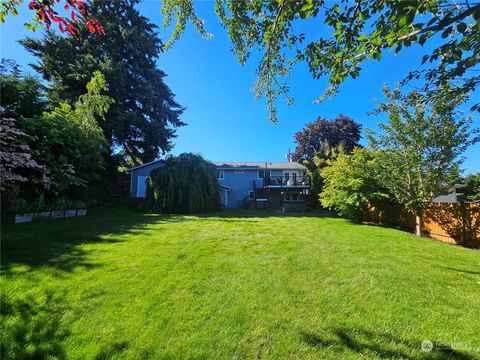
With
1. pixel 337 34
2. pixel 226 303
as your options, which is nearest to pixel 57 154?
pixel 226 303

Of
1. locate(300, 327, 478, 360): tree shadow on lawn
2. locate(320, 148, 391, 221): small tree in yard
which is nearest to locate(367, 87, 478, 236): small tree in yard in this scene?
locate(320, 148, 391, 221): small tree in yard

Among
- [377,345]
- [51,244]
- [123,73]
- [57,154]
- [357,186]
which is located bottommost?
[377,345]

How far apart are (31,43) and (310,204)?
80.4 feet

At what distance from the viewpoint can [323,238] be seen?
23.2ft

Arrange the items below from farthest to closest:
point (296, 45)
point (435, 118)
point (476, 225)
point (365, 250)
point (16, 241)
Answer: point (435, 118) → point (476, 225) → point (365, 250) → point (16, 241) → point (296, 45)

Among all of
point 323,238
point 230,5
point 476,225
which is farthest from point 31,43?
point 476,225

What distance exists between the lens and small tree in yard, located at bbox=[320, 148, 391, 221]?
37.0 ft

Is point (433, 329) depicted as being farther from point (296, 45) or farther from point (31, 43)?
point (31, 43)

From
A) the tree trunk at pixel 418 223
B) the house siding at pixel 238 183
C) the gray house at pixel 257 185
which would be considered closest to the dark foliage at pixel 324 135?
the gray house at pixel 257 185

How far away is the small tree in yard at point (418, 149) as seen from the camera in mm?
8641

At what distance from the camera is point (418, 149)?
9.12 meters

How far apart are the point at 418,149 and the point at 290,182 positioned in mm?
11827

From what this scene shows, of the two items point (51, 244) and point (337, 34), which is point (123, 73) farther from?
point (337, 34)

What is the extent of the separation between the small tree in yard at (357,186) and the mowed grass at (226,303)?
6467 mm
